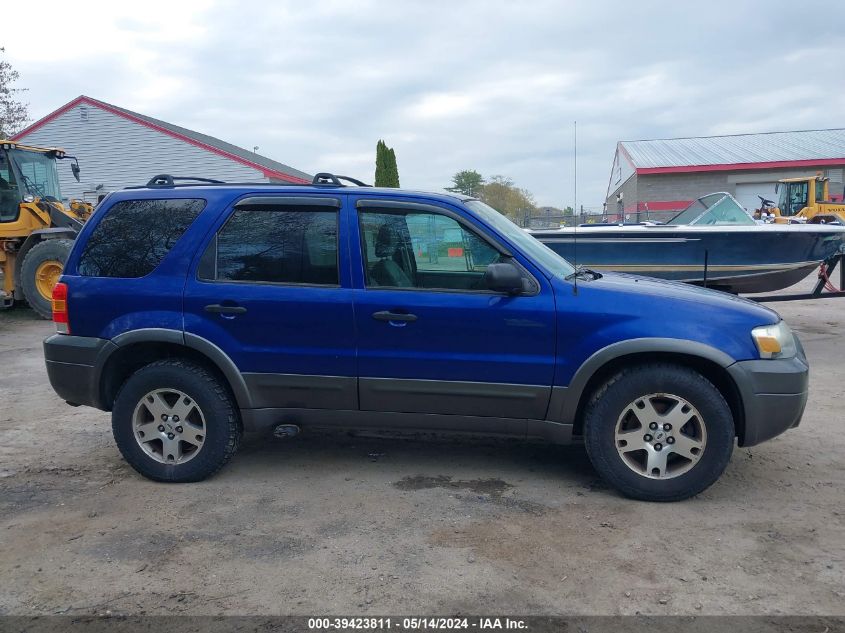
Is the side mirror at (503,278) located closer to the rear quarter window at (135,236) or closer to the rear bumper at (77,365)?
the rear quarter window at (135,236)

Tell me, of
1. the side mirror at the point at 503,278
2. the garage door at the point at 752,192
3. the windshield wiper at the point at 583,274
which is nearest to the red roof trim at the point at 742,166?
the garage door at the point at 752,192

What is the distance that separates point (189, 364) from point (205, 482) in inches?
30.2

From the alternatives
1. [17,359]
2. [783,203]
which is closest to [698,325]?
[17,359]

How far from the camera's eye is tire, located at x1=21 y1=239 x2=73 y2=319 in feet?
40.5

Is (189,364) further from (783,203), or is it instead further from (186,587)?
(783,203)

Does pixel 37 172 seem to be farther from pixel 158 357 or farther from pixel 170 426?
pixel 170 426

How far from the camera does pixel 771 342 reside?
12.8ft

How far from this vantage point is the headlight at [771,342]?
390cm

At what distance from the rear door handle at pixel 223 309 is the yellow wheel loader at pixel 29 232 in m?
9.53

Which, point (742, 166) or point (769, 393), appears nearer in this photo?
point (769, 393)

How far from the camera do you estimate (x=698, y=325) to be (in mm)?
3891

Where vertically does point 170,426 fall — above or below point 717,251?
below

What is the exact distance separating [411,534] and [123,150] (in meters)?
26.6

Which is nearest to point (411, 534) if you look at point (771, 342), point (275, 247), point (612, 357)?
point (612, 357)
